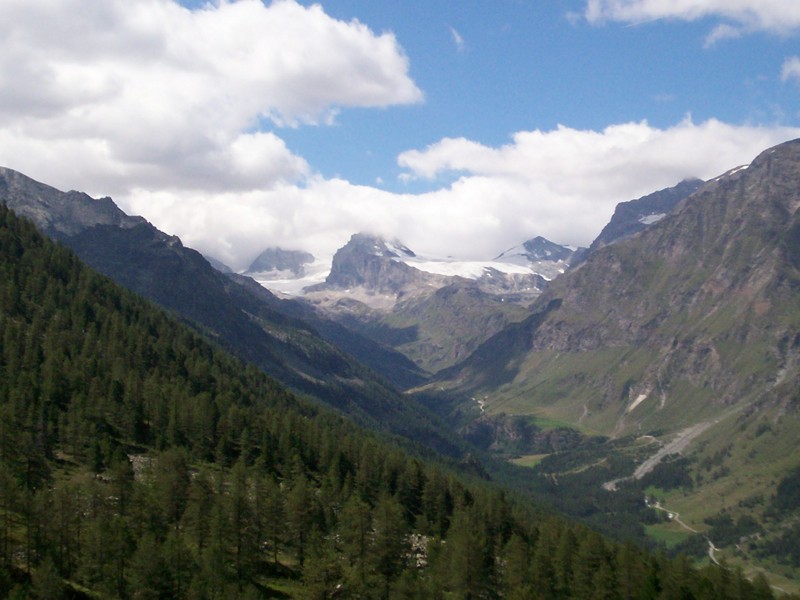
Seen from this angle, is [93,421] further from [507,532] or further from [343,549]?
[507,532]

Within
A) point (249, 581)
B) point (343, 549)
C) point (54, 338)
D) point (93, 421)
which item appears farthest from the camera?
point (54, 338)

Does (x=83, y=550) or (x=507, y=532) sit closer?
(x=83, y=550)

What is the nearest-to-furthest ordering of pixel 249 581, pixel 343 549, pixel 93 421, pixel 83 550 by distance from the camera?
pixel 83 550, pixel 249 581, pixel 343 549, pixel 93 421

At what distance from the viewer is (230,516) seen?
94750 millimetres

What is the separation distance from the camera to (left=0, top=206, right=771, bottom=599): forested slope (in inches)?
3236

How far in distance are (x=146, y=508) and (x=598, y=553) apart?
215 ft

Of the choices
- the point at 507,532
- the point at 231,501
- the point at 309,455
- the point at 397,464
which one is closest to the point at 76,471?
the point at 231,501

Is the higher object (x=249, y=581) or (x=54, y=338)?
(x=54, y=338)

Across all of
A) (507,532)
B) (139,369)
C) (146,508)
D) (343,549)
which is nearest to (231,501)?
(146,508)

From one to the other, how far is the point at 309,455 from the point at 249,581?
193ft

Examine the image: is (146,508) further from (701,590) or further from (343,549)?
(701,590)

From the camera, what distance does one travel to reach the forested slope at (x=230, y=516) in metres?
82.2

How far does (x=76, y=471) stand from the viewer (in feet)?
368

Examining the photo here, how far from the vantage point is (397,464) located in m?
148
